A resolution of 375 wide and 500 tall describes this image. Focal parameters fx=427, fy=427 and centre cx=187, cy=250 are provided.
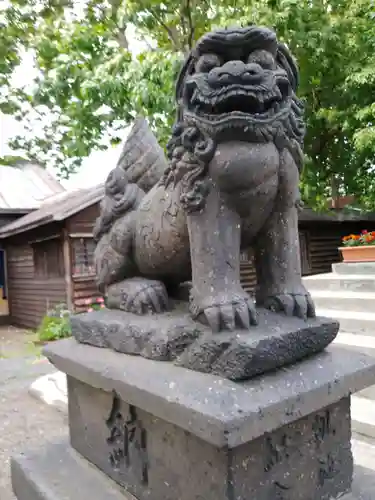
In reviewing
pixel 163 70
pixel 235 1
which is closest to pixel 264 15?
pixel 235 1

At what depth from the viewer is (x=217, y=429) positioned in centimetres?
94

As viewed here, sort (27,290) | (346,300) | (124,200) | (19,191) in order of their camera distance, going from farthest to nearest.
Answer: (19,191), (27,290), (346,300), (124,200)

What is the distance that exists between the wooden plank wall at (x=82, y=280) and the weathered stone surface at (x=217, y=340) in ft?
20.6

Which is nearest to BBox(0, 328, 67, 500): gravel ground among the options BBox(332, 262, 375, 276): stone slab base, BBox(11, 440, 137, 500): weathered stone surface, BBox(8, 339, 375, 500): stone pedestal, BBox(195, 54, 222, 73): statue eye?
BBox(11, 440, 137, 500): weathered stone surface

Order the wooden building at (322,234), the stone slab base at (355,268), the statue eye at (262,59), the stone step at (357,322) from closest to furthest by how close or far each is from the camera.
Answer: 1. the statue eye at (262,59)
2. the stone step at (357,322)
3. the stone slab base at (355,268)
4. the wooden building at (322,234)

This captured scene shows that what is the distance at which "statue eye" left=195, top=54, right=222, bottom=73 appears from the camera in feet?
3.96

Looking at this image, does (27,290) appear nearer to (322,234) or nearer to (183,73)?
(322,234)

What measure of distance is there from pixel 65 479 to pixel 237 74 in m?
1.47

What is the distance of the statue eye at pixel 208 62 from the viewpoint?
1.21 m

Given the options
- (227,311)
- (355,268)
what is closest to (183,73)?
(227,311)

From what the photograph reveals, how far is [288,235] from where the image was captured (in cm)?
135

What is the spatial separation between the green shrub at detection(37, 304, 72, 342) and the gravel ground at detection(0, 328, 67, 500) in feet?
4.50

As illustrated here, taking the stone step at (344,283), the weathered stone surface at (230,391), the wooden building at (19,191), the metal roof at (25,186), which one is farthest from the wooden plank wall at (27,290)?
the weathered stone surface at (230,391)

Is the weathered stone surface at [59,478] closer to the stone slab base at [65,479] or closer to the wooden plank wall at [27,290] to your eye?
the stone slab base at [65,479]
